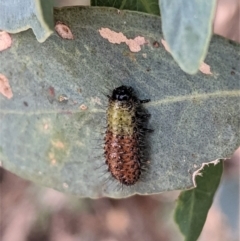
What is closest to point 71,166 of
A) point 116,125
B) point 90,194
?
point 90,194

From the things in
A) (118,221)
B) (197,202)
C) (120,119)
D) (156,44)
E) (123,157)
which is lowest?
(118,221)

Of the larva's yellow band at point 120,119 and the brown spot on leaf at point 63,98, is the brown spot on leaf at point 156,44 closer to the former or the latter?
the larva's yellow band at point 120,119

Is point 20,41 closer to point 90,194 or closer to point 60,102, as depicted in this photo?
point 60,102

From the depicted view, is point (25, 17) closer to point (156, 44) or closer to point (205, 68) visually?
point (156, 44)

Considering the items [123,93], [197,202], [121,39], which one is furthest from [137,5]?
[197,202]

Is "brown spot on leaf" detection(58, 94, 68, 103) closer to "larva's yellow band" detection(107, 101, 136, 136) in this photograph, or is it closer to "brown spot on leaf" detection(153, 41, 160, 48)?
"larva's yellow band" detection(107, 101, 136, 136)

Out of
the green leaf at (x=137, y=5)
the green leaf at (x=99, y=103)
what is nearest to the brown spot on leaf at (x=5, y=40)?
the green leaf at (x=99, y=103)

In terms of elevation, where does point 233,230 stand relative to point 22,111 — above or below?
below
